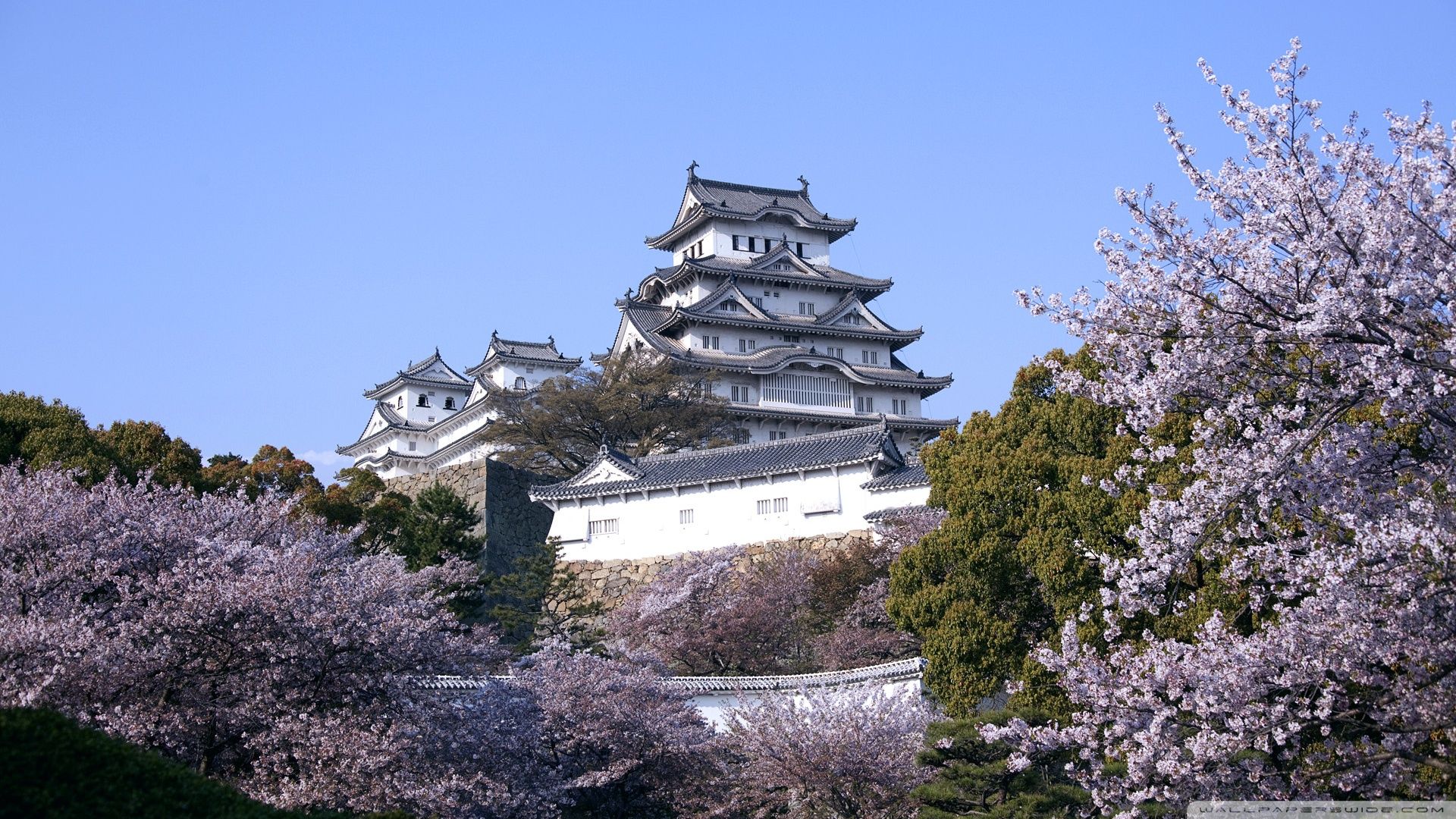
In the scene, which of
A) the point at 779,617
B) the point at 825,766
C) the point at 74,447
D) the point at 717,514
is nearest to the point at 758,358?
the point at 717,514

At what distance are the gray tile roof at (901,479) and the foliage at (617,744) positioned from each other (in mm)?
11686

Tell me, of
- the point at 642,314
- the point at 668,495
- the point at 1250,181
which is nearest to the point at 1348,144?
the point at 1250,181

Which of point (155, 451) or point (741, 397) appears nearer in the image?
point (155, 451)

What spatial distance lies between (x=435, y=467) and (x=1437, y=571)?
140 feet

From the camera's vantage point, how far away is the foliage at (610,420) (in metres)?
36.6

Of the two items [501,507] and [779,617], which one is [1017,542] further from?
A: [501,507]

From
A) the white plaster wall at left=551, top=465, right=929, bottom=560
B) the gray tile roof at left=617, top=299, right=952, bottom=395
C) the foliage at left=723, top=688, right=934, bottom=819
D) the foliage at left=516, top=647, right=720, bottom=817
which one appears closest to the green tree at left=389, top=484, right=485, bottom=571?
the white plaster wall at left=551, top=465, right=929, bottom=560

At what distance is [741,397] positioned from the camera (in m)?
42.3

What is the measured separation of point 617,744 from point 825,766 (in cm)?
233

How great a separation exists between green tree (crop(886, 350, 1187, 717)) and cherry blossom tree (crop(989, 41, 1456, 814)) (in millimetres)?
4366

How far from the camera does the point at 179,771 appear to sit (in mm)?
8180

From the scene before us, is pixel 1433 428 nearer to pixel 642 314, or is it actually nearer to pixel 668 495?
pixel 668 495

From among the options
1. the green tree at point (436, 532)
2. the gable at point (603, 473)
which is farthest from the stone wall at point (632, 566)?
the green tree at point (436, 532)

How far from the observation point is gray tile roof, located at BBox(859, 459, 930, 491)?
27.1 m
